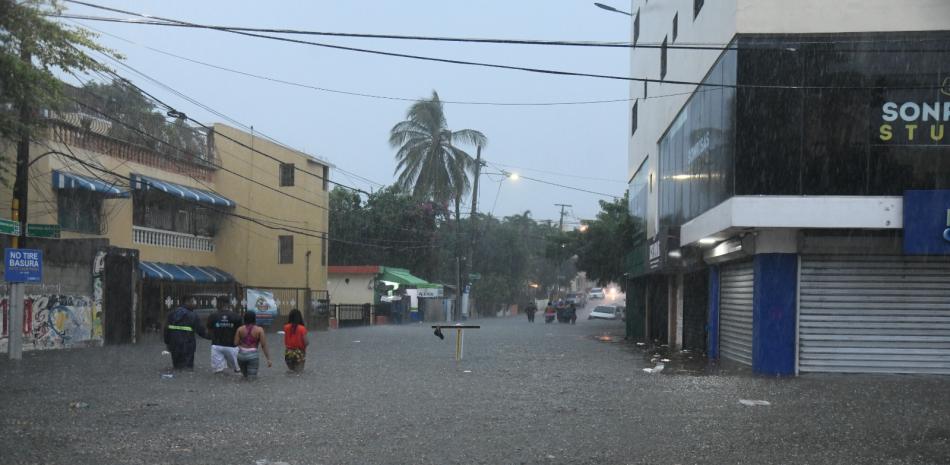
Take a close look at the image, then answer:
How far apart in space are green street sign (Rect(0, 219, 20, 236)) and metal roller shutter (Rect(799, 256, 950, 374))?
16249 millimetres

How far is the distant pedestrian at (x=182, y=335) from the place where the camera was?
17.3 meters

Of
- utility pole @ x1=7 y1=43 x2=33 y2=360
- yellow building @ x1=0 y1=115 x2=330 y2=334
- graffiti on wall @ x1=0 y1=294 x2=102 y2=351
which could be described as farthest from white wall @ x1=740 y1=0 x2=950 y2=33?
graffiti on wall @ x1=0 y1=294 x2=102 y2=351

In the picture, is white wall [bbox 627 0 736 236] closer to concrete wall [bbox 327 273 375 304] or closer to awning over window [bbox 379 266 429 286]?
awning over window [bbox 379 266 429 286]

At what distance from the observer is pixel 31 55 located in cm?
1770

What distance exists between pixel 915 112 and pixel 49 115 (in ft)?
76.9

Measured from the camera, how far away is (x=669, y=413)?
11.5 metres

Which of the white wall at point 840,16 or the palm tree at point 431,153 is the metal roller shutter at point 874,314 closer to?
the white wall at point 840,16

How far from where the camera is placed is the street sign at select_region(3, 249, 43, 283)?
1948cm

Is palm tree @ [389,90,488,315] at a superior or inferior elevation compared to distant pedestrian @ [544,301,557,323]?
superior

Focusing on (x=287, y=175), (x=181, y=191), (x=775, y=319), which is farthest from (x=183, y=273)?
(x=775, y=319)

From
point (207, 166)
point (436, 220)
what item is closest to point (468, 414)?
point (207, 166)

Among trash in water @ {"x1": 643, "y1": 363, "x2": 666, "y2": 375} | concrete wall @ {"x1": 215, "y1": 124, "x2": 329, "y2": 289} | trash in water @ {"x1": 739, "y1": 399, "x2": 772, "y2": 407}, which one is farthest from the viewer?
concrete wall @ {"x1": 215, "y1": 124, "x2": 329, "y2": 289}

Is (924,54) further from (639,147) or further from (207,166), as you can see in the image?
(207,166)

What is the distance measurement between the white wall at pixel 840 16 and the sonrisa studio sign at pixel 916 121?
120cm
